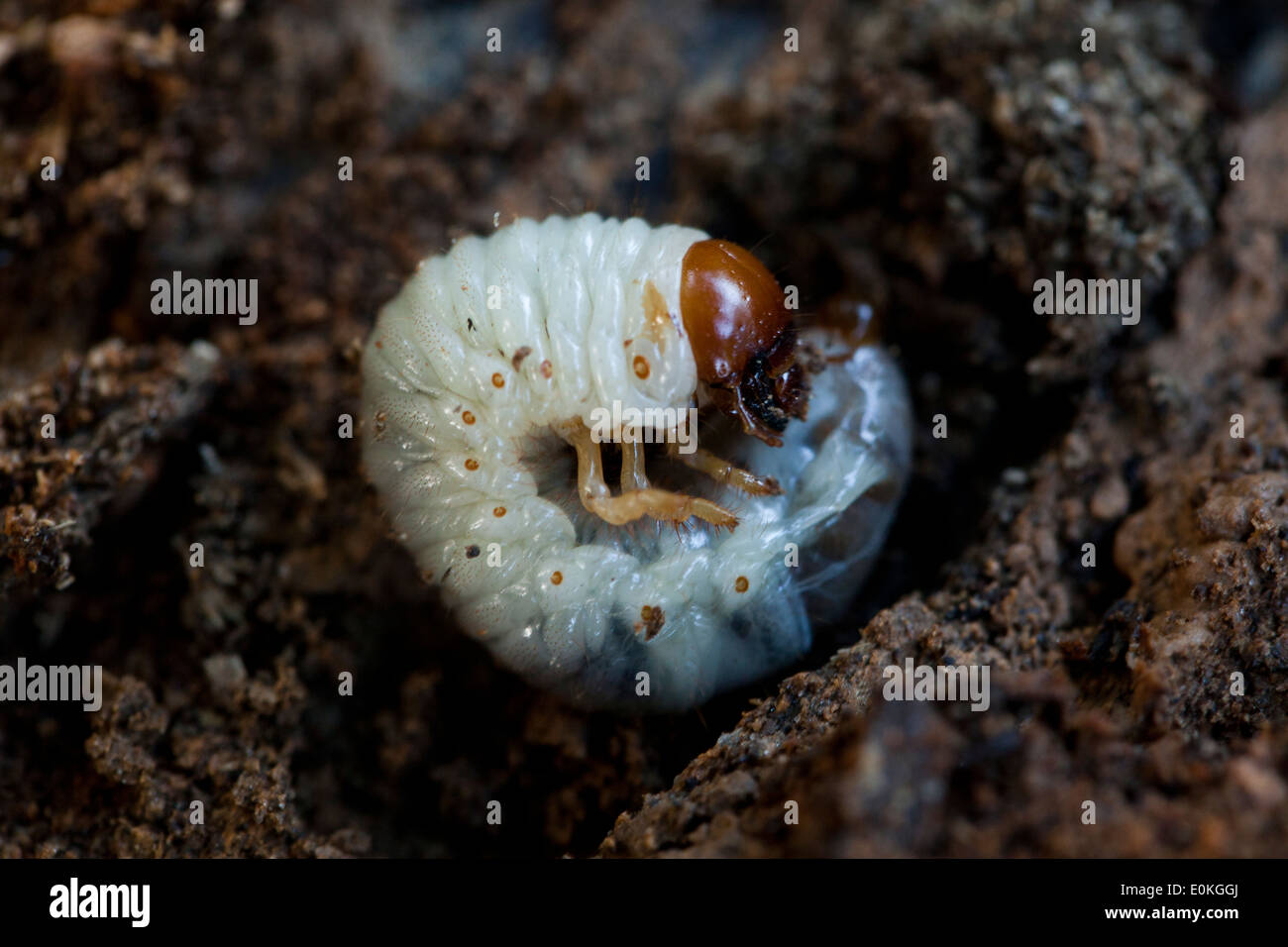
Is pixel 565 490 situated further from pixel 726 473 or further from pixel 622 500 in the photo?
pixel 726 473

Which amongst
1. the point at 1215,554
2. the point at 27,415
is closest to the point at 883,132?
the point at 1215,554

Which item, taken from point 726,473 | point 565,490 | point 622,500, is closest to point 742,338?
point 726,473

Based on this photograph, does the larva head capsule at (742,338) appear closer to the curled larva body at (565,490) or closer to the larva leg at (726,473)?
the curled larva body at (565,490)

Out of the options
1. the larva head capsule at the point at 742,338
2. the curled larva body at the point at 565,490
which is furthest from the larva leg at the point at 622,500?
the larva head capsule at the point at 742,338

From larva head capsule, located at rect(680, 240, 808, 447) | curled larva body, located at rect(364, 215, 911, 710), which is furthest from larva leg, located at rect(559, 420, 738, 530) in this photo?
larva head capsule, located at rect(680, 240, 808, 447)

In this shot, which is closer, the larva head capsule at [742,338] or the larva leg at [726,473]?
the larva head capsule at [742,338]
